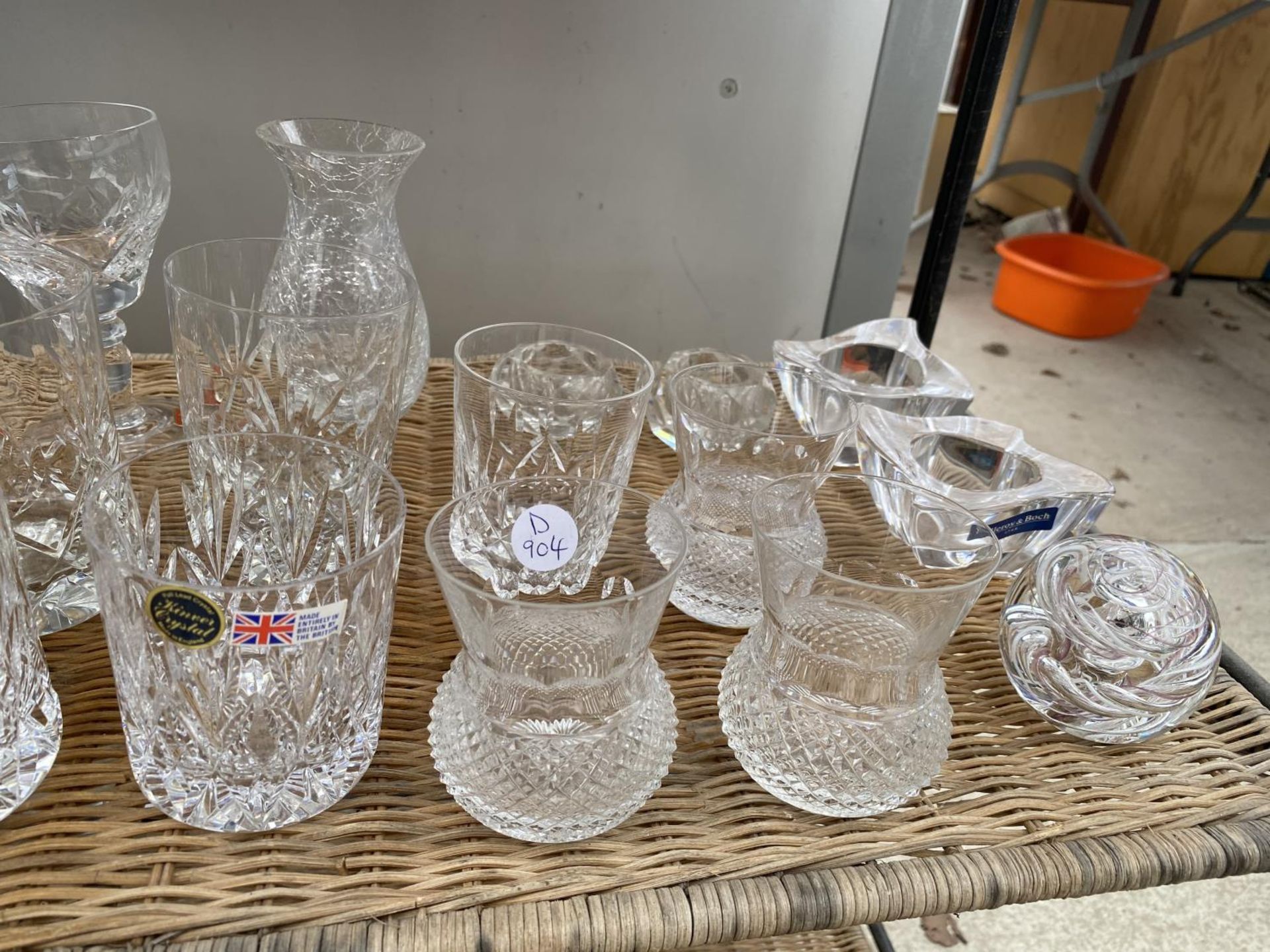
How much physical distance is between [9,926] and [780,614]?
0.36 meters

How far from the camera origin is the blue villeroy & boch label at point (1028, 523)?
0.66m

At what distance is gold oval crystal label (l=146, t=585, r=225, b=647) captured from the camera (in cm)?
37

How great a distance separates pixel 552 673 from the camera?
0.47 m

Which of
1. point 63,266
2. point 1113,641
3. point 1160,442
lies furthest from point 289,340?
point 1160,442

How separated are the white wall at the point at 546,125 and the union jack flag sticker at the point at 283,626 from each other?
781 mm

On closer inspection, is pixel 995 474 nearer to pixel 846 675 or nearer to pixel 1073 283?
pixel 846 675

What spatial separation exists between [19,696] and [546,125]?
818 mm

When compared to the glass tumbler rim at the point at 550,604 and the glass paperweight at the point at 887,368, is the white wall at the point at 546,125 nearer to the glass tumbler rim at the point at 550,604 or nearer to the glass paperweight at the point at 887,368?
the glass paperweight at the point at 887,368

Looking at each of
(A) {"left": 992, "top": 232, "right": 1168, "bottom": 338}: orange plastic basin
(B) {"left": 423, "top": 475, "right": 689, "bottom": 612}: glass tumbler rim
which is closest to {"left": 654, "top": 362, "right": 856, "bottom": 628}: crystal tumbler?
(B) {"left": 423, "top": 475, "right": 689, "bottom": 612}: glass tumbler rim

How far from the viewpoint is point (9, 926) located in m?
0.40

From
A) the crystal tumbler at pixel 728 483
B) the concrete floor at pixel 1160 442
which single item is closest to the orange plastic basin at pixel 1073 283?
the concrete floor at pixel 1160 442

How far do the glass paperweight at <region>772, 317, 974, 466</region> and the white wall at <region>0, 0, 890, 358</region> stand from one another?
0.38 metres

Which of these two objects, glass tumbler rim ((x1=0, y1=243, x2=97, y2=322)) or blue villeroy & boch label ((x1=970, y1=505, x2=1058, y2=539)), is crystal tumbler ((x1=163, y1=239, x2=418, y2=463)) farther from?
blue villeroy & boch label ((x1=970, y1=505, x2=1058, y2=539))

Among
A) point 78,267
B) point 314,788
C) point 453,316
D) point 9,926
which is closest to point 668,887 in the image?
point 314,788
